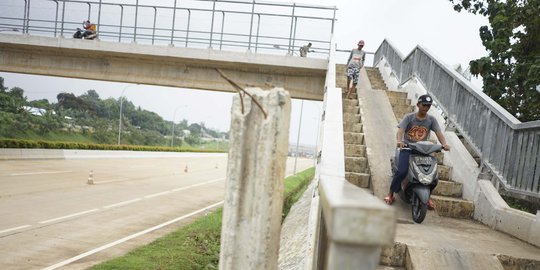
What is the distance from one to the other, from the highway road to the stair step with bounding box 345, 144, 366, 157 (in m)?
4.43

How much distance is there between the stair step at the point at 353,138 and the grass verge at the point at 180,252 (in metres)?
3.40

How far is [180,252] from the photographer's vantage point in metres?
8.16

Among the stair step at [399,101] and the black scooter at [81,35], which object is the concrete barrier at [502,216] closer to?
the stair step at [399,101]

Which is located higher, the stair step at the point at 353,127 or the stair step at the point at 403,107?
the stair step at the point at 403,107

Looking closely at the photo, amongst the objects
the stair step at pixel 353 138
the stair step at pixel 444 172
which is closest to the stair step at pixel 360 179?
the stair step at pixel 444 172

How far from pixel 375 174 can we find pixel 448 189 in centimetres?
108

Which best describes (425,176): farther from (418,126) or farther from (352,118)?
(352,118)

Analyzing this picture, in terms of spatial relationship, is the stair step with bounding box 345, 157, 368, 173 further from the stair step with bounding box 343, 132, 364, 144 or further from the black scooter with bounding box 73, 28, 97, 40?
the black scooter with bounding box 73, 28, 97, 40

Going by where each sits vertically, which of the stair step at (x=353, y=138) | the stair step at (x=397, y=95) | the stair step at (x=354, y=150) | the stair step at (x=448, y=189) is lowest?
the stair step at (x=448, y=189)

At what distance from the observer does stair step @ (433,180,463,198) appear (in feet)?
20.9

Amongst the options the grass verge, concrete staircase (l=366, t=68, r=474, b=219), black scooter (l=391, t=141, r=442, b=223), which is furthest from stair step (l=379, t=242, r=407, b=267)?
the grass verge

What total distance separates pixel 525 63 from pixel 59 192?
42.8 ft

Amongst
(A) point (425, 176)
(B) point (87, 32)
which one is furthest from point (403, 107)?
(B) point (87, 32)

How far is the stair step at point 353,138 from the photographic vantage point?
25.7ft
